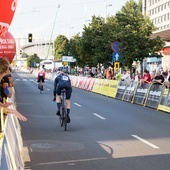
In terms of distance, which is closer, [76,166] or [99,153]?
[76,166]

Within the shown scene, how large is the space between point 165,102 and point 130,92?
593cm

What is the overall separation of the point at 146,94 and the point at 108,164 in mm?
14471

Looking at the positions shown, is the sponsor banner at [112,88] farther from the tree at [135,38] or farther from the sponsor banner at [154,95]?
the sponsor banner at [154,95]

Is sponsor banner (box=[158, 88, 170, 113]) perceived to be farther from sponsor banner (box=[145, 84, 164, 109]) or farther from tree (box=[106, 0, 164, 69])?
tree (box=[106, 0, 164, 69])

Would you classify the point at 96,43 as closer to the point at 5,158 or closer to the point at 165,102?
the point at 165,102

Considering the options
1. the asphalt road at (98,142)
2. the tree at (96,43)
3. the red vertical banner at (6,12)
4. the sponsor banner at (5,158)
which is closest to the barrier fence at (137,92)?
the asphalt road at (98,142)

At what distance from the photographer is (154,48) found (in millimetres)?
34344

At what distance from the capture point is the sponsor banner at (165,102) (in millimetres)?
19122

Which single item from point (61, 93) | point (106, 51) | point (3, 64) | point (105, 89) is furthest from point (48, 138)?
point (106, 51)

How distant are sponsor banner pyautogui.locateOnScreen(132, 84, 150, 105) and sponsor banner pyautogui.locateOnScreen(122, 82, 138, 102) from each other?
1.78ft

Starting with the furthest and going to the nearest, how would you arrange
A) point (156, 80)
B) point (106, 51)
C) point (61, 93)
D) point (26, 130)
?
point (106, 51) < point (156, 80) < point (61, 93) < point (26, 130)

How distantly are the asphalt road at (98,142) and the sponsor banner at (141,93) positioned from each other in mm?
5753

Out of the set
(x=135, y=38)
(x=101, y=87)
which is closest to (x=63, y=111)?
(x=101, y=87)

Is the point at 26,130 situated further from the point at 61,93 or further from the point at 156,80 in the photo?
the point at 156,80
